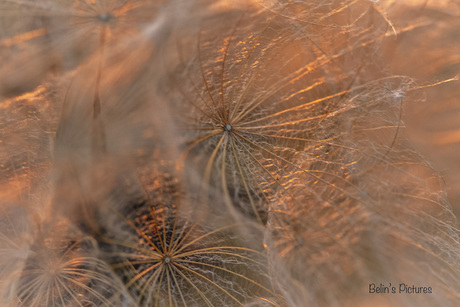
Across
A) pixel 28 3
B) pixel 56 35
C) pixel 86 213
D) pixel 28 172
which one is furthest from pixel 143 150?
pixel 28 3

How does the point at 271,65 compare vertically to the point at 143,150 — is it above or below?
above

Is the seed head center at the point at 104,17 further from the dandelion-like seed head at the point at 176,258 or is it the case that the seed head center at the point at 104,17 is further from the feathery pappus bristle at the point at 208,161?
the dandelion-like seed head at the point at 176,258

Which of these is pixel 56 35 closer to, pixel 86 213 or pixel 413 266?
pixel 86 213

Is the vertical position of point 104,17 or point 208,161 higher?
point 104,17

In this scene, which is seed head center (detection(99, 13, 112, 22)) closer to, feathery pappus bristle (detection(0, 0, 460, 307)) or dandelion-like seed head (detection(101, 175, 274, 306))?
feathery pappus bristle (detection(0, 0, 460, 307))

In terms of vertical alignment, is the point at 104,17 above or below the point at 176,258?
above

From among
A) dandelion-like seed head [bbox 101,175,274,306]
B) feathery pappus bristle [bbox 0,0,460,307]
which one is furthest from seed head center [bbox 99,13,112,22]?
dandelion-like seed head [bbox 101,175,274,306]

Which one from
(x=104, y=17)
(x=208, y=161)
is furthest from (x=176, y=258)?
(x=104, y=17)

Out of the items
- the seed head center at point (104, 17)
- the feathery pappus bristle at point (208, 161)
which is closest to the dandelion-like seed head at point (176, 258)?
the feathery pappus bristle at point (208, 161)

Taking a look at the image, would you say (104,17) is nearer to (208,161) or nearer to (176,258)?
(208,161)

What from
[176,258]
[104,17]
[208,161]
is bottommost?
[176,258]

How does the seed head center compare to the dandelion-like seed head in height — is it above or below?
above
